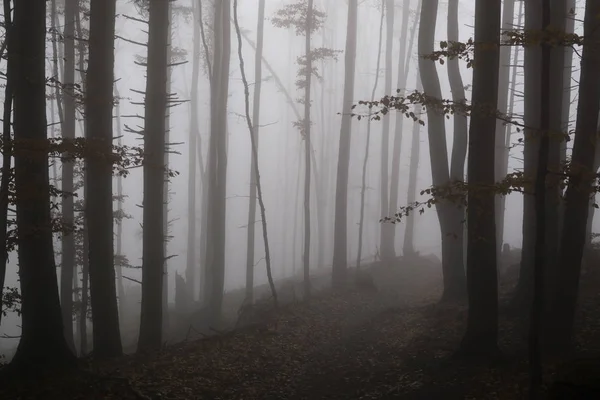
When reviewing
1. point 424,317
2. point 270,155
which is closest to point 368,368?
point 424,317

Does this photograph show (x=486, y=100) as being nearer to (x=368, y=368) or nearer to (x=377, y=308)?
(x=368, y=368)

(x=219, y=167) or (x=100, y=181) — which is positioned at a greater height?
(x=219, y=167)

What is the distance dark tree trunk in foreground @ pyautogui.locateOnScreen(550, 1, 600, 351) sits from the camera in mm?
7445

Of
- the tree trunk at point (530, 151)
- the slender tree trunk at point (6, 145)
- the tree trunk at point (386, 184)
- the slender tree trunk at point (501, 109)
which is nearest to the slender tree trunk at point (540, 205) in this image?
the tree trunk at point (530, 151)

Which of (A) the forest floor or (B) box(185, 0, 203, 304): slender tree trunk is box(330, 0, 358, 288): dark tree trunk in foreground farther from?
(B) box(185, 0, 203, 304): slender tree trunk

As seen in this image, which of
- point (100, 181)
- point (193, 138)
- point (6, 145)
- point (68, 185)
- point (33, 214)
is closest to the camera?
point (6, 145)

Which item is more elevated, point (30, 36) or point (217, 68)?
point (217, 68)

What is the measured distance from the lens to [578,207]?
7605 millimetres

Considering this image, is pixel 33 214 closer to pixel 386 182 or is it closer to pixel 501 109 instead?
pixel 501 109

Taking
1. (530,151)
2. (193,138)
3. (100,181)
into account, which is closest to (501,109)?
(530,151)

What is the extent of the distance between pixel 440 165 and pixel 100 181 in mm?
8772

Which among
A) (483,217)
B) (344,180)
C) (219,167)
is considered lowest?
(483,217)

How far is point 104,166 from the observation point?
8.61 meters

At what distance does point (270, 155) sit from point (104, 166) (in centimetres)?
7652
